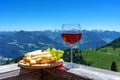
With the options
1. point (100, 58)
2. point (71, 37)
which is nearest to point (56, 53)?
A: point (71, 37)

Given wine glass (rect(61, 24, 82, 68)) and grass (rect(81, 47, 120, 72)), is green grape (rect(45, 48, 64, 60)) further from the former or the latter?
grass (rect(81, 47, 120, 72))

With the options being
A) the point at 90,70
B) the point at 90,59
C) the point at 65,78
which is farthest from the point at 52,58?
the point at 90,59

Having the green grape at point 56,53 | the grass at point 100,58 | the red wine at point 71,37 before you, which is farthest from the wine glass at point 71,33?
the grass at point 100,58

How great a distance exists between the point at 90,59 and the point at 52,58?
533 feet

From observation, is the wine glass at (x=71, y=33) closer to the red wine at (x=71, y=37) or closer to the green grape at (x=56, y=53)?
the red wine at (x=71, y=37)

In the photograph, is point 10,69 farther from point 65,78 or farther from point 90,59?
point 90,59

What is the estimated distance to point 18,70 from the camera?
4098 mm

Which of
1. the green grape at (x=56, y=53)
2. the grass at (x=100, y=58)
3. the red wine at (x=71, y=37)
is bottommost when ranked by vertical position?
the grass at (x=100, y=58)

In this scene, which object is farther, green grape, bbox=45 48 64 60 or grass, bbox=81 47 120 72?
grass, bbox=81 47 120 72

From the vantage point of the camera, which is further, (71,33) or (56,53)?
(56,53)

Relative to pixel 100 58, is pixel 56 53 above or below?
above

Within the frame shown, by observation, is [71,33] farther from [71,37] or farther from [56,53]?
[56,53]

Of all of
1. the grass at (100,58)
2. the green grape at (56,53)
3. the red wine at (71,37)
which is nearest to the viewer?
the red wine at (71,37)

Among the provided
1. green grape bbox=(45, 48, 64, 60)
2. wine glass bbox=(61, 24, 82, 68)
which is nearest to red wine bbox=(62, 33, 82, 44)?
wine glass bbox=(61, 24, 82, 68)
